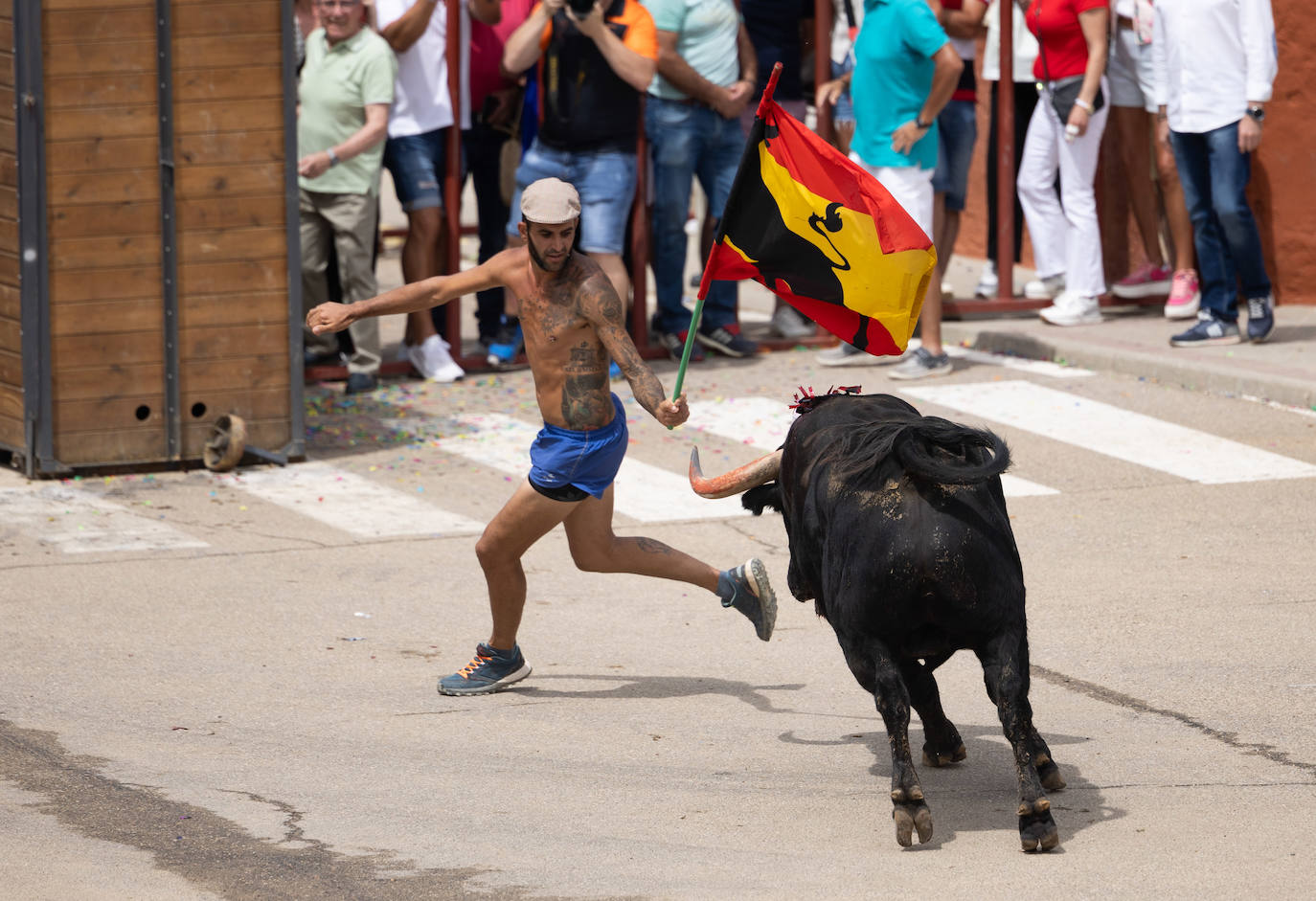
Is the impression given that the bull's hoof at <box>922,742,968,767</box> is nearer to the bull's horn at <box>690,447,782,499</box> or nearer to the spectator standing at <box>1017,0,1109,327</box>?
the bull's horn at <box>690,447,782,499</box>

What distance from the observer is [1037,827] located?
518cm

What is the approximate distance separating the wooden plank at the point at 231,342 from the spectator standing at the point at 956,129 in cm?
483

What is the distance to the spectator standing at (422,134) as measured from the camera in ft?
39.3

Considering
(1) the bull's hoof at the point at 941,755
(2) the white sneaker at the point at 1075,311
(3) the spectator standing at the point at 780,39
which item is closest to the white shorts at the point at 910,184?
(3) the spectator standing at the point at 780,39

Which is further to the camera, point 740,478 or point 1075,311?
point 1075,311

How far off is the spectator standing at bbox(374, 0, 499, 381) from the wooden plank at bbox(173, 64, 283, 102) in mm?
1774

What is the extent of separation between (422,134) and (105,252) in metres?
2.75

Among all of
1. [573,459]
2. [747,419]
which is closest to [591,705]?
[573,459]

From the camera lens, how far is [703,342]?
43.3 ft

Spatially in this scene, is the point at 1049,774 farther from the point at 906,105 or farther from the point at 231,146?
the point at 906,105

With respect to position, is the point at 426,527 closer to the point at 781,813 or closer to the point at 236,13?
the point at 236,13

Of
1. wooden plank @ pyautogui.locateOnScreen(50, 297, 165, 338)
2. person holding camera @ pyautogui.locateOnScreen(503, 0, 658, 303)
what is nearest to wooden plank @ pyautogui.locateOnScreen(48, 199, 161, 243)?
wooden plank @ pyautogui.locateOnScreen(50, 297, 165, 338)

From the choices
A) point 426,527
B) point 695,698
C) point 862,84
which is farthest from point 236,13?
point 695,698

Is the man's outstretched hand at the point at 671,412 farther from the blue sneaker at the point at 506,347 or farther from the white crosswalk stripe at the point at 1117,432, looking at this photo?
the blue sneaker at the point at 506,347
